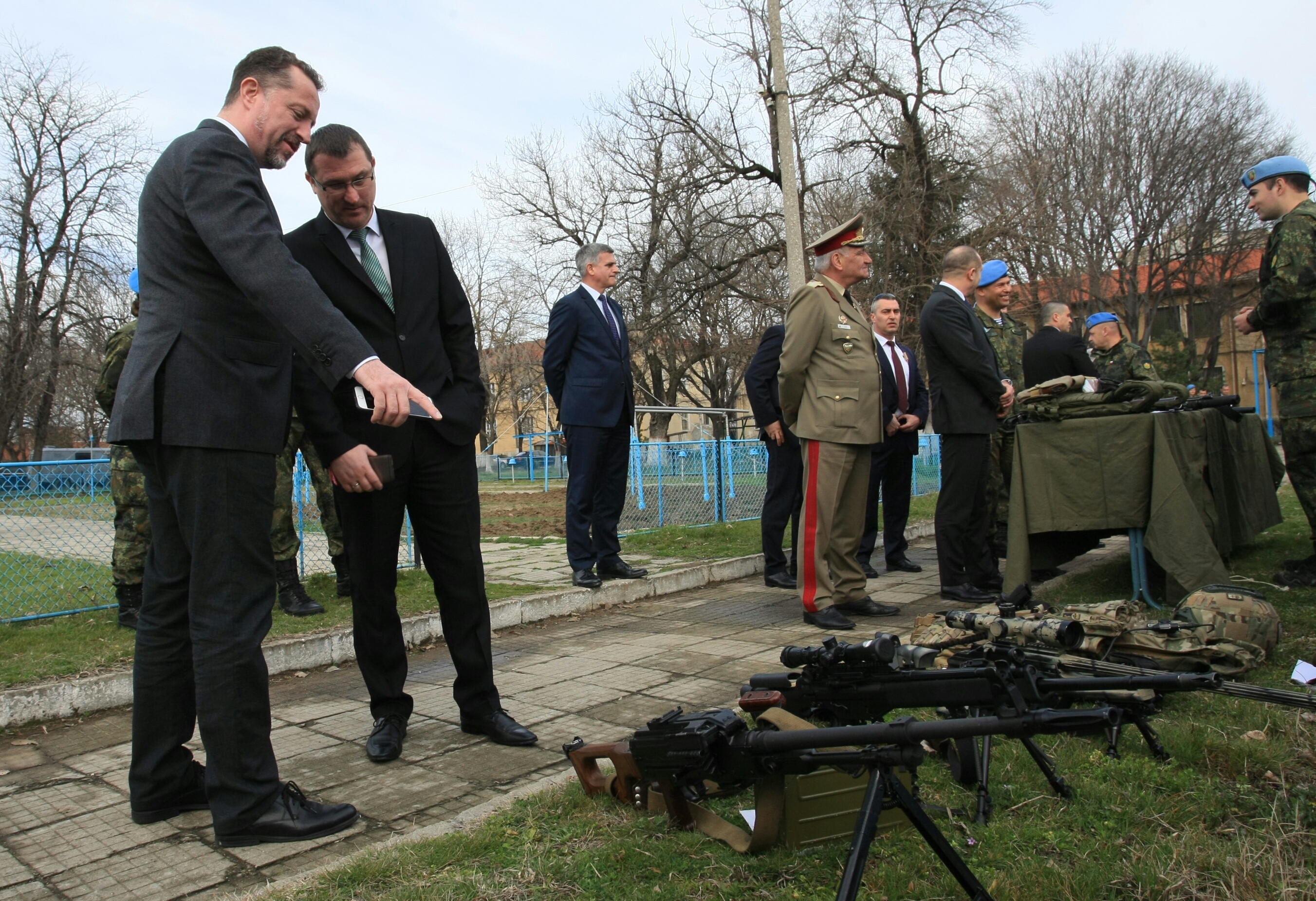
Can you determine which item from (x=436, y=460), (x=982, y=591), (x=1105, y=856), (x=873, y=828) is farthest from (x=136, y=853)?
(x=982, y=591)

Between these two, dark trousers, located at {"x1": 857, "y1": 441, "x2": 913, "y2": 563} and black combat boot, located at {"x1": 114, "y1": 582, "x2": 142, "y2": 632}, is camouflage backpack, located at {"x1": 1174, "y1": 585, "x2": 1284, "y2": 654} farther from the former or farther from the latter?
black combat boot, located at {"x1": 114, "y1": 582, "x2": 142, "y2": 632}

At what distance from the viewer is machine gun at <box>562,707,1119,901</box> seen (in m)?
1.69

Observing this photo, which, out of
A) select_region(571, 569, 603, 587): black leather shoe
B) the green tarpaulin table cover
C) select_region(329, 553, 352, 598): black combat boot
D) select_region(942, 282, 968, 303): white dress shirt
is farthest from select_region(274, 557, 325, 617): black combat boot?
select_region(942, 282, 968, 303): white dress shirt

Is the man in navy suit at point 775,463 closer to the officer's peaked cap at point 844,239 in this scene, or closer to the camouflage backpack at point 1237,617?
the officer's peaked cap at point 844,239

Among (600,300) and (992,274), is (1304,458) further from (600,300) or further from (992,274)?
(600,300)

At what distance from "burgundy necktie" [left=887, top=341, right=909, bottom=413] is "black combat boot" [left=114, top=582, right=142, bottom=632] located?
527cm

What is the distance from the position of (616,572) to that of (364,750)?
334cm

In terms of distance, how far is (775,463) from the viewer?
681cm

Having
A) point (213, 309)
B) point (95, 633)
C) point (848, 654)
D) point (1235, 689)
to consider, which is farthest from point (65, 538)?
point (1235, 689)

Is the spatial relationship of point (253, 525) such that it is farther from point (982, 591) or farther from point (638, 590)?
point (982, 591)

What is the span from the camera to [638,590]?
6375mm

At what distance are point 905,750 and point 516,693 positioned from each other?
2.47 metres

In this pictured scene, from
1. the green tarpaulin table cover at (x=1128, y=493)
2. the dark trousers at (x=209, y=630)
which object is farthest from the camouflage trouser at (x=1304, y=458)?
the dark trousers at (x=209, y=630)

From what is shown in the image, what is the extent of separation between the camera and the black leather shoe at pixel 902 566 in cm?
719
